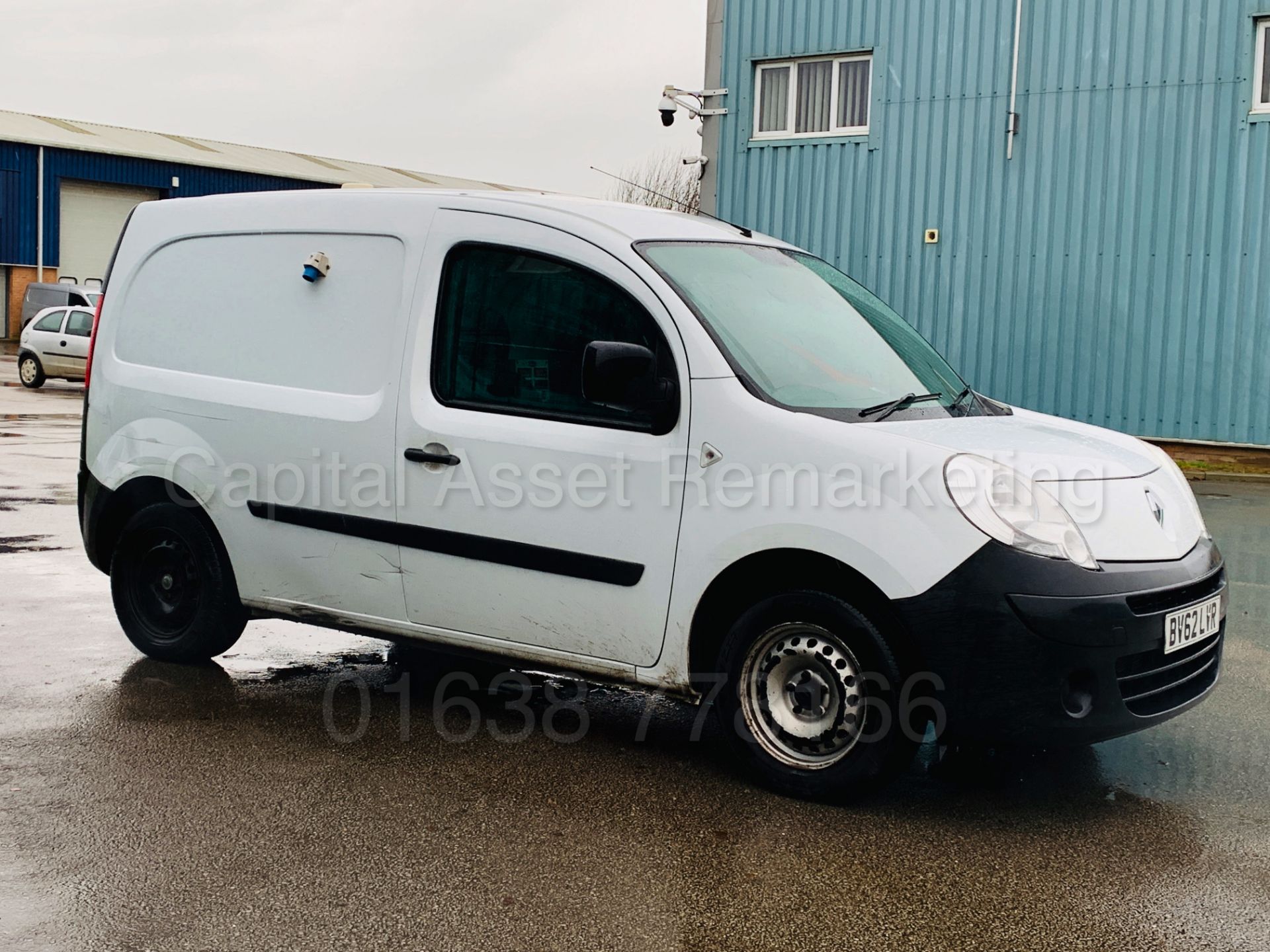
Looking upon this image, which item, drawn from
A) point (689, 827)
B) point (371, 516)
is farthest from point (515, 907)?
point (371, 516)

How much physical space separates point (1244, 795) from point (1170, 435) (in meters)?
11.6

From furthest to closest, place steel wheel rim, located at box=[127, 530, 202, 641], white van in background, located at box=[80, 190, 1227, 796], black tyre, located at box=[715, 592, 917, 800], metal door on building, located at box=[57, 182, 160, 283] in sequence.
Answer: metal door on building, located at box=[57, 182, 160, 283]
steel wheel rim, located at box=[127, 530, 202, 641]
black tyre, located at box=[715, 592, 917, 800]
white van in background, located at box=[80, 190, 1227, 796]

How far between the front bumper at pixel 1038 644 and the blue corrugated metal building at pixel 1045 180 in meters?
12.0

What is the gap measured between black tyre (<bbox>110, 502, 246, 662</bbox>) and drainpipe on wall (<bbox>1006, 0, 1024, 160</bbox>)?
1245 cm

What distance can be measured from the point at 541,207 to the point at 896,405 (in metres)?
1.41

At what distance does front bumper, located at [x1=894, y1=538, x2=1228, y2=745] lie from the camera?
3891mm

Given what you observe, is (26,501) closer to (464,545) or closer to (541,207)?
(464,545)

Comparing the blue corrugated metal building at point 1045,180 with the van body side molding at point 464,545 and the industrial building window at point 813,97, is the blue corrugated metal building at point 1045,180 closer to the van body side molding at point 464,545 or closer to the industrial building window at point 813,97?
the industrial building window at point 813,97

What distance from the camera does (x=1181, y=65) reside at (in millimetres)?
14938

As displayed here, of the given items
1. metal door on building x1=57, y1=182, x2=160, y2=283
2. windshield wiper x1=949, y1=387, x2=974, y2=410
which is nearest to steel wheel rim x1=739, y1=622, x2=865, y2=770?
windshield wiper x1=949, y1=387, x2=974, y2=410

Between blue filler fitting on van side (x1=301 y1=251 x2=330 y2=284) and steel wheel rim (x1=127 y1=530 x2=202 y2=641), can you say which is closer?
blue filler fitting on van side (x1=301 y1=251 x2=330 y2=284)

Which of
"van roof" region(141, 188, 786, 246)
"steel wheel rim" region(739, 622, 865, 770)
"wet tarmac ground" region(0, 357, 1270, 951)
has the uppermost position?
"van roof" region(141, 188, 786, 246)

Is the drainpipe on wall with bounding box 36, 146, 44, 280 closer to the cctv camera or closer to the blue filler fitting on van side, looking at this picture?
the cctv camera

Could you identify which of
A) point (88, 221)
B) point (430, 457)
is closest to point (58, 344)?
point (88, 221)
